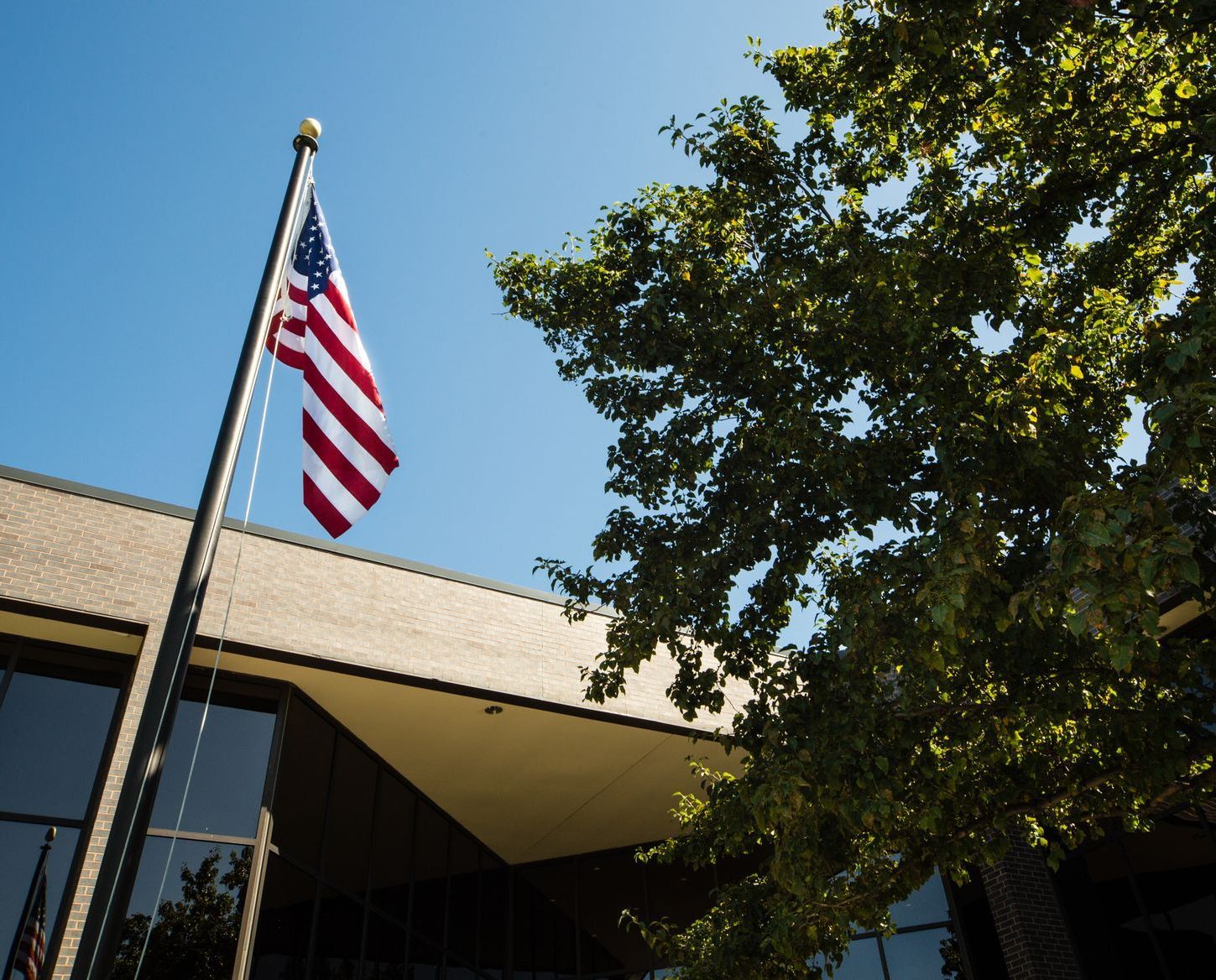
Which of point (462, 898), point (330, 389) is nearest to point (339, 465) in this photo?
point (330, 389)

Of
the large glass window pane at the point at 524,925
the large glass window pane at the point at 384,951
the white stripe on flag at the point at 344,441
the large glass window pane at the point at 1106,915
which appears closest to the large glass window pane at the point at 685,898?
the large glass window pane at the point at 524,925

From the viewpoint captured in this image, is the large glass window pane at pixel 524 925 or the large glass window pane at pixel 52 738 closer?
the large glass window pane at pixel 52 738

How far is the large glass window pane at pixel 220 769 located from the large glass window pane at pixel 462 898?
5622 mm

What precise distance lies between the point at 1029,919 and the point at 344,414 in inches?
444

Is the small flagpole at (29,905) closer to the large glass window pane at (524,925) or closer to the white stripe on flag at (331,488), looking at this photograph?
the white stripe on flag at (331,488)

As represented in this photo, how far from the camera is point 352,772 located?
520 inches

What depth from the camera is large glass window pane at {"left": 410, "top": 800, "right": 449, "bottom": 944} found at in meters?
14.5

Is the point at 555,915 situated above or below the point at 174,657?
above

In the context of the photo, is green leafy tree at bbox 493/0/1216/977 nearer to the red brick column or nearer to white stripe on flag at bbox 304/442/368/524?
white stripe on flag at bbox 304/442/368/524

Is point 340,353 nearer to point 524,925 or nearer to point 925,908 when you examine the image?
point 925,908

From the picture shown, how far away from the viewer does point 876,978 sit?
14203 mm

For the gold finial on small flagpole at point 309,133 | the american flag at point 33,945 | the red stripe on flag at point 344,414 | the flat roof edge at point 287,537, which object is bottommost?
the american flag at point 33,945

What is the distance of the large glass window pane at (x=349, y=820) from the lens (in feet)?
40.6

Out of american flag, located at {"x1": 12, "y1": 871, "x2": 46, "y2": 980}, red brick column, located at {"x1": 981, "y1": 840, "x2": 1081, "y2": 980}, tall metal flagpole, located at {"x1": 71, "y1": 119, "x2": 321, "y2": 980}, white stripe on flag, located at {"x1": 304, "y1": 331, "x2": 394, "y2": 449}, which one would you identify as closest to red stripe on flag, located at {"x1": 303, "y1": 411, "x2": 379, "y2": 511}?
white stripe on flag, located at {"x1": 304, "y1": 331, "x2": 394, "y2": 449}
